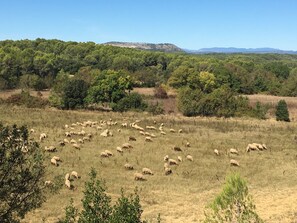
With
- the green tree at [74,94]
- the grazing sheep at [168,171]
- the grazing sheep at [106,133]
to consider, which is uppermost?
the green tree at [74,94]

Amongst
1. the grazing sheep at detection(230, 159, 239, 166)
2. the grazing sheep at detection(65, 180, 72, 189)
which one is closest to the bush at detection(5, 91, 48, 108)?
the grazing sheep at detection(65, 180, 72, 189)

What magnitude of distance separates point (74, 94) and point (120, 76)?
11105mm

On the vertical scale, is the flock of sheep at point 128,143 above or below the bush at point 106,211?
below

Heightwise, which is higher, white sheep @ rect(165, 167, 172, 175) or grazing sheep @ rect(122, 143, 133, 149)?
grazing sheep @ rect(122, 143, 133, 149)

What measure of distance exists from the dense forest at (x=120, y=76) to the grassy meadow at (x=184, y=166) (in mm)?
13105

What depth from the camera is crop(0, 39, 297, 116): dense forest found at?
6538 cm

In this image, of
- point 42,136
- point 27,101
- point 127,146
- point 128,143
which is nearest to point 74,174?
point 127,146

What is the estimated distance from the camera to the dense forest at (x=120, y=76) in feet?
214

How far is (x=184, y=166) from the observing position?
1271 inches

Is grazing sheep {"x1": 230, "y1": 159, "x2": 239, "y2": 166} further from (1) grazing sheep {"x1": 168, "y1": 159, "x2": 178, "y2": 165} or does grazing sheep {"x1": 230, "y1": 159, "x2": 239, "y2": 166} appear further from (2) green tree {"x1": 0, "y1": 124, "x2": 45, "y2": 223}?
Result: (2) green tree {"x1": 0, "y1": 124, "x2": 45, "y2": 223}

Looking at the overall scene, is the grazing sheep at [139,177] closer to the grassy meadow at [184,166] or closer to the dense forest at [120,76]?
the grassy meadow at [184,166]

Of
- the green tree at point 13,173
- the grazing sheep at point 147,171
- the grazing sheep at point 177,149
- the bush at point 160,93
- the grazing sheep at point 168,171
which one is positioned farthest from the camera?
the bush at point 160,93

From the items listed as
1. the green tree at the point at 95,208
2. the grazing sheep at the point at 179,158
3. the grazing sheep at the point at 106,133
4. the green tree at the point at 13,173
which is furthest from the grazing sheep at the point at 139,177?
the green tree at the point at 95,208

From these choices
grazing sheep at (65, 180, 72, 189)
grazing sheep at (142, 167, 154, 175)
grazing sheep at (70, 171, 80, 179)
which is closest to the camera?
grazing sheep at (65, 180, 72, 189)
